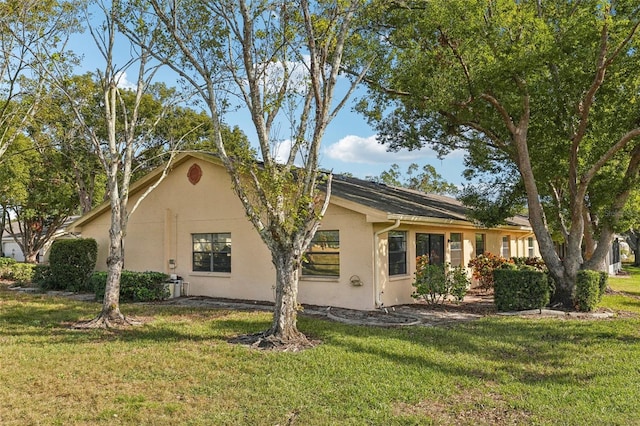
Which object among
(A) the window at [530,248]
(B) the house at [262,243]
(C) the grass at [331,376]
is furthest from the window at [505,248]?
(C) the grass at [331,376]

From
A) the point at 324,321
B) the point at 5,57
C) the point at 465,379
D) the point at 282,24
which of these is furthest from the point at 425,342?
the point at 5,57

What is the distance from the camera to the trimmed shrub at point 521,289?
450 inches

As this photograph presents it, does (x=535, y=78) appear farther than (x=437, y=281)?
No

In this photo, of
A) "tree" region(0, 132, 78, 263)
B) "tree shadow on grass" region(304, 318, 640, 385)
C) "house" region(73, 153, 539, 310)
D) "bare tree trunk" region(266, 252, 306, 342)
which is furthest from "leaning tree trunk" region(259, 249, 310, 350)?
"tree" region(0, 132, 78, 263)

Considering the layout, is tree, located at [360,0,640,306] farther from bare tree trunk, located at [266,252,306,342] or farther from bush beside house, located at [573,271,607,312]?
bare tree trunk, located at [266,252,306,342]

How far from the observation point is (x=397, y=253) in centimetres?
1288

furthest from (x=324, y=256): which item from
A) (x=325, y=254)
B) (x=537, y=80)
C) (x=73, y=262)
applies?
(x=73, y=262)

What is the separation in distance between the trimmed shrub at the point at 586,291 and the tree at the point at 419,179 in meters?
42.6

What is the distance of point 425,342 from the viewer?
8203mm

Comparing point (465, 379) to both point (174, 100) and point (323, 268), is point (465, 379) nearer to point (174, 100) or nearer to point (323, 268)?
point (323, 268)

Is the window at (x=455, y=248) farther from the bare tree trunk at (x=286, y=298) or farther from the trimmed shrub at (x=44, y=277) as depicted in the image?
the trimmed shrub at (x=44, y=277)

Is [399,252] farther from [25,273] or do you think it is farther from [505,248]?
[25,273]

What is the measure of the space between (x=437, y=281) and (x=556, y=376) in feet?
20.2

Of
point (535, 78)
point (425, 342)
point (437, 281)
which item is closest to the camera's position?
point (425, 342)
